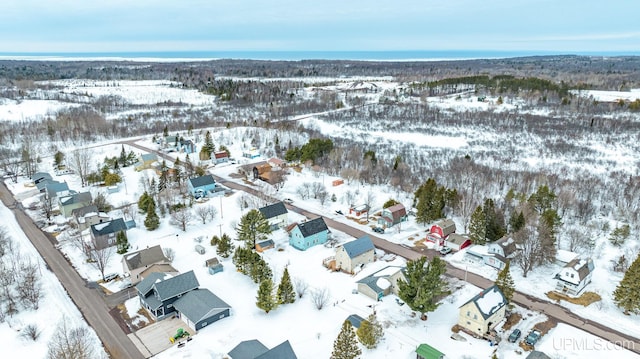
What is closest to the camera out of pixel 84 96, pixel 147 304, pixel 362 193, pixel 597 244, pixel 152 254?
pixel 147 304

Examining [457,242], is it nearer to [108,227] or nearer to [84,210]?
[108,227]

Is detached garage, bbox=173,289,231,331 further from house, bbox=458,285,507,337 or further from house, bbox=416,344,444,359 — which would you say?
house, bbox=458,285,507,337

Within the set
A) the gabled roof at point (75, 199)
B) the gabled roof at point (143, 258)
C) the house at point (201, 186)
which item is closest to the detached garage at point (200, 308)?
the gabled roof at point (143, 258)

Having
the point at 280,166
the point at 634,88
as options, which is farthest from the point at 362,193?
the point at 634,88

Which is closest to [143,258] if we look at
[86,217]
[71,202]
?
[86,217]

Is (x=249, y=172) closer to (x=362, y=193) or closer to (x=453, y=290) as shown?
(x=362, y=193)

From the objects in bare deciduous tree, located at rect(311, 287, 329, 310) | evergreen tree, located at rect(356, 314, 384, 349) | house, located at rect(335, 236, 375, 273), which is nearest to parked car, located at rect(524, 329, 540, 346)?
evergreen tree, located at rect(356, 314, 384, 349)
